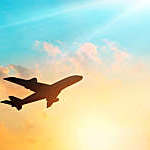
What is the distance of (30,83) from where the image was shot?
155000 millimetres

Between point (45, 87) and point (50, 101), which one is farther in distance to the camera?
point (50, 101)

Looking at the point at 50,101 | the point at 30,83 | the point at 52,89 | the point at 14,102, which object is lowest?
the point at 50,101

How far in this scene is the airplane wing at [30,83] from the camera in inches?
5979

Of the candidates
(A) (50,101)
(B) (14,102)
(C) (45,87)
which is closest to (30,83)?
(C) (45,87)

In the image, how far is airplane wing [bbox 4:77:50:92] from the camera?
151875 mm

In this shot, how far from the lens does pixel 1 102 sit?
17700cm

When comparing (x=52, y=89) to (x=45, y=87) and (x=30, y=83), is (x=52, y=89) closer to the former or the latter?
(x=45, y=87)

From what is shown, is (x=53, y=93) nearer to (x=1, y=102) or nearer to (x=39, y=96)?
(x=39, y=96)

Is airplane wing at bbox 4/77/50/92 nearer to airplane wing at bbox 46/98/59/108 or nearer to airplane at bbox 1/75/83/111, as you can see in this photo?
airplane at bbox 1/75/83/111

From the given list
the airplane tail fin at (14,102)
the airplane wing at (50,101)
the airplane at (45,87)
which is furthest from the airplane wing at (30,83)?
the airplane tail fin at (14,102)

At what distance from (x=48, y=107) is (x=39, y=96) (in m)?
9.15

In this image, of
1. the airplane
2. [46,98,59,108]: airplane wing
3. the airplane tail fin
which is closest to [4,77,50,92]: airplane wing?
the airplane

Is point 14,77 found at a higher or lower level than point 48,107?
higher

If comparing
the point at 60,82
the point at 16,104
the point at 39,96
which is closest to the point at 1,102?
the point at 16,104
